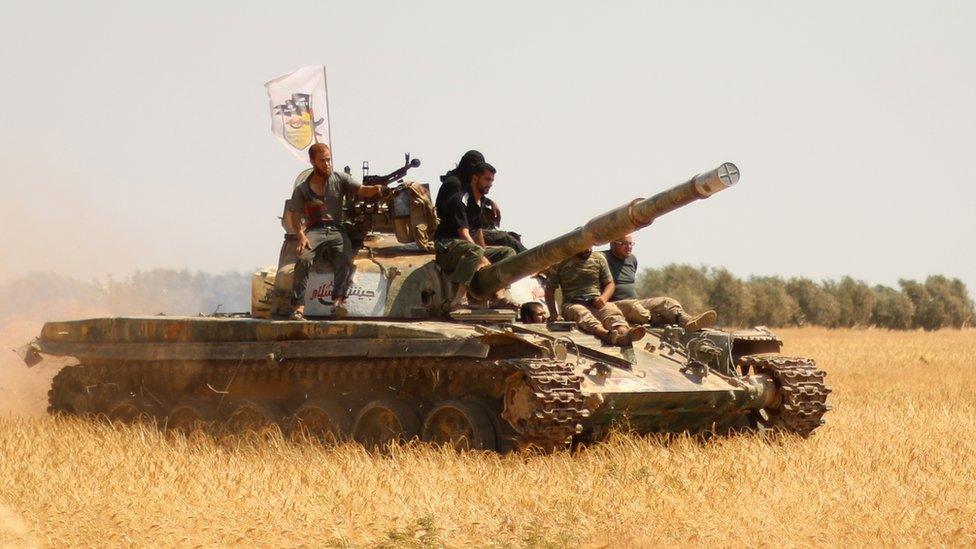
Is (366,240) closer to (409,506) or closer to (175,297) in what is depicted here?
(409,506)

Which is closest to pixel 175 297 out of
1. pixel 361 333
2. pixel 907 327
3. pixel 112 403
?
pixel 112 403

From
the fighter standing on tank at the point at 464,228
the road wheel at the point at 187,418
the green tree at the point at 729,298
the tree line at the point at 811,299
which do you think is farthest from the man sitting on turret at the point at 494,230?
the green tree at the point at 729,298

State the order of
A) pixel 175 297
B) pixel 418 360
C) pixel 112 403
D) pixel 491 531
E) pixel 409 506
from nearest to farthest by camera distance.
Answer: pixel 491 531
pixel 409 506
pixel 418 360
pixel 112 403
pixel 175 297

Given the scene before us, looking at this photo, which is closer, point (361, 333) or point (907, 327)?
point (361, 333)

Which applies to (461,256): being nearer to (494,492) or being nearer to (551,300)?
(551,300)

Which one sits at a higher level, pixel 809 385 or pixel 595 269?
pixel 595 269

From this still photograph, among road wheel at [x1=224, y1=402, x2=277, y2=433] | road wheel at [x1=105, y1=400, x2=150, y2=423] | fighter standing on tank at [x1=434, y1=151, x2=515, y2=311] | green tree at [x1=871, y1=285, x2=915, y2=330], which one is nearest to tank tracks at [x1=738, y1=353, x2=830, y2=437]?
fighter standing on tank at [x1=434, y1=151, x2=515, y2=311]

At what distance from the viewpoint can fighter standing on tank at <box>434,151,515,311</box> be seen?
14.6 meters

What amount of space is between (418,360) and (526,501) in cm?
326

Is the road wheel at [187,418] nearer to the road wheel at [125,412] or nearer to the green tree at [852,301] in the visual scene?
the road wheel at [125,412]

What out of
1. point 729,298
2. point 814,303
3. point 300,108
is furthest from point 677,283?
point 300,108

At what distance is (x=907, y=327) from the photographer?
71250 millimetres

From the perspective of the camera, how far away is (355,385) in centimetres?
1475

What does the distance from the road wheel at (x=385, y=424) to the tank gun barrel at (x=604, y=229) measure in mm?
1501
